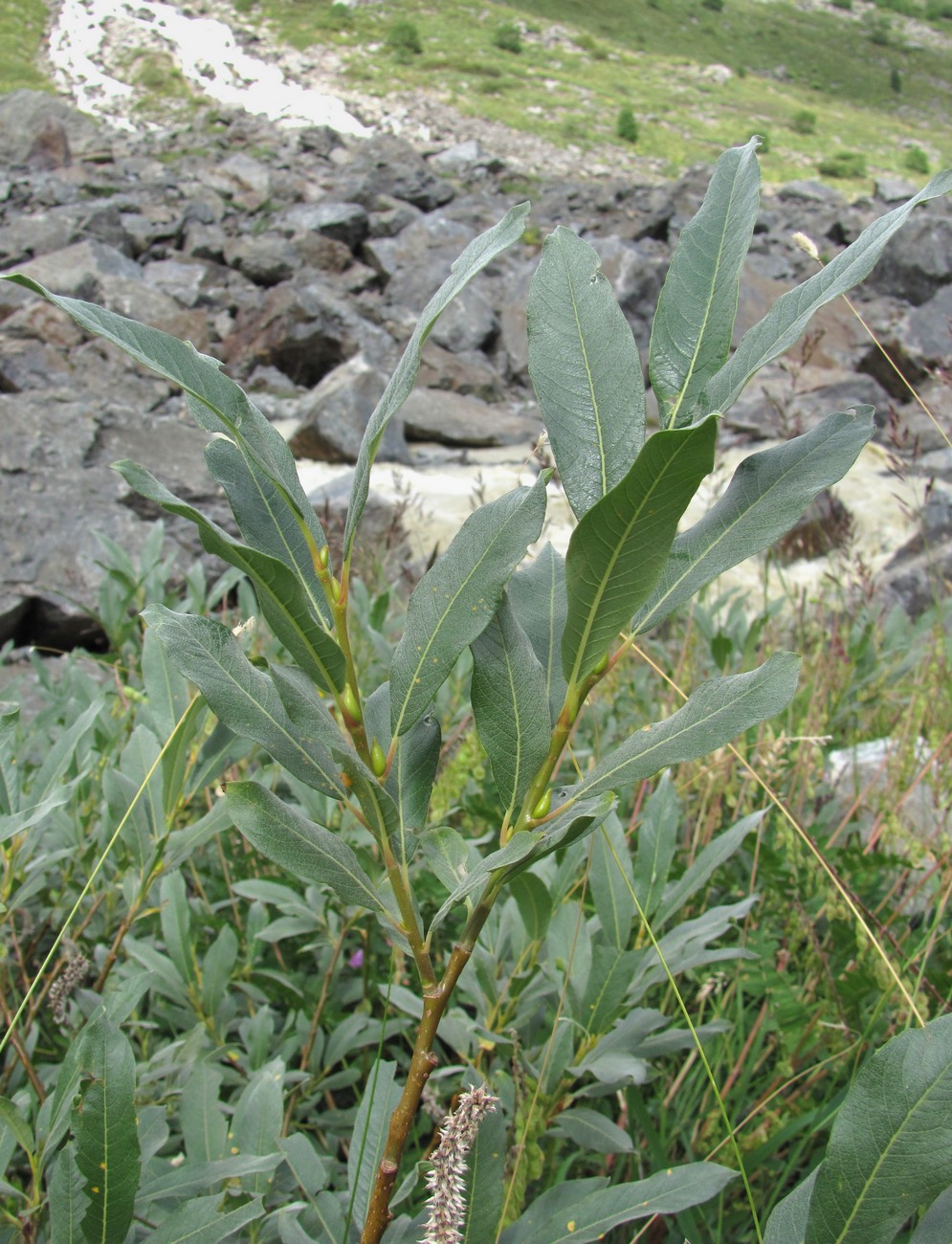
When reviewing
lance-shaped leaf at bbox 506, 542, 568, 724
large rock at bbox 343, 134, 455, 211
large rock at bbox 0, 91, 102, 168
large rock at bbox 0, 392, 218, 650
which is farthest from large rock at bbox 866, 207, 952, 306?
lance-shaped leaf at bbox 506, 542, 568, 724

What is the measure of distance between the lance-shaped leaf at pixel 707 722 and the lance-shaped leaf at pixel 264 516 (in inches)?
9.4

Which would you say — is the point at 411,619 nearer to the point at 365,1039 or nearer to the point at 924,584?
the point at 365,1039

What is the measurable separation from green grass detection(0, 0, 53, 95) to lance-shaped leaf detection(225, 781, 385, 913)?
30493mm

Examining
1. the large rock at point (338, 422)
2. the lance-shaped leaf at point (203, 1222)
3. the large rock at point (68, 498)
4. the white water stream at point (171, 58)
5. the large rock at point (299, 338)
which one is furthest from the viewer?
the white water stream at point (171, 58)

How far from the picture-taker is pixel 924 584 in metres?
5.26

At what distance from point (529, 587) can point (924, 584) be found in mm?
4885

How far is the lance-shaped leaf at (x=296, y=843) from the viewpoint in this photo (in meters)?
0.72

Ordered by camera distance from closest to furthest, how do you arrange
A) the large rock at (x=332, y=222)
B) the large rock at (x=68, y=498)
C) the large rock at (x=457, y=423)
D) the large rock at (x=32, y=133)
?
1. the large rock at (x=68, y=498)
2. the large rock at (x=457, y=423)
3. the large rock at (x=332, y=222)
4. the large rock at (x=32, y=133)

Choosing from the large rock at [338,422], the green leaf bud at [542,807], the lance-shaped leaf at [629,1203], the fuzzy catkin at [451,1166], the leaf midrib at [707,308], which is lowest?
the large rock at [338,422]

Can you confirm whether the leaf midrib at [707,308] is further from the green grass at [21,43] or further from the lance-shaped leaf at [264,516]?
the green grass at [21,43]

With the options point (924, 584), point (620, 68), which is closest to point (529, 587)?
point (924, 584)

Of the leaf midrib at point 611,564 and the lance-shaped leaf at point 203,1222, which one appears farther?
Answer: the lance-shaped leaf at point 203,1222

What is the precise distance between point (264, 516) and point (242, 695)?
134mm

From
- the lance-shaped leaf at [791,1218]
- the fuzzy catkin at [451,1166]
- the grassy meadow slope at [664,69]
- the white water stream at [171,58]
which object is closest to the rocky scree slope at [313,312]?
the lance-shaped leaf at [791,1218]
